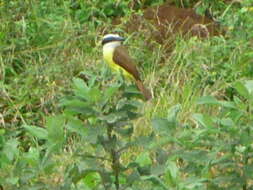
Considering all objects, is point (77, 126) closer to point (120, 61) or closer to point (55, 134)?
point (55, 134)

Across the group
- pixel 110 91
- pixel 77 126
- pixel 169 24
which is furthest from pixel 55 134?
pixel 169 24

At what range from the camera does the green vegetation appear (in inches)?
162

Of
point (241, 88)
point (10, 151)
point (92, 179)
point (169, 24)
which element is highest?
point (241, 88)

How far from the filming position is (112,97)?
421 centimetres

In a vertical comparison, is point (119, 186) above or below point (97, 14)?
above

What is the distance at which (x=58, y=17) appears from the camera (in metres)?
8.93

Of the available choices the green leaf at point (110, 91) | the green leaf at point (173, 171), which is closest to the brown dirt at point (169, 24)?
the green leaf at point (110, 91)

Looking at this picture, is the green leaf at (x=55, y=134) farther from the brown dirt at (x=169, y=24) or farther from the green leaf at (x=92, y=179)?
the brown dirt at (x=169, y=24)

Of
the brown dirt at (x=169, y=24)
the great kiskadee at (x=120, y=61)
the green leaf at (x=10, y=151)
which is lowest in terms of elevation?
the brown dirt at (x=169, y=24)

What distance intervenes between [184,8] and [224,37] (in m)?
0.77

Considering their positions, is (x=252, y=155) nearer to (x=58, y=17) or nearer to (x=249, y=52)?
(x=249, y=52)

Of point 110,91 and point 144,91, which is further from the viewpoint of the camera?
point 144,91

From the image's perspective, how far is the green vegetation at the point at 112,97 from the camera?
13.5ft

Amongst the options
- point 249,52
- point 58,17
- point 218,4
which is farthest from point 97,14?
point 249,52
